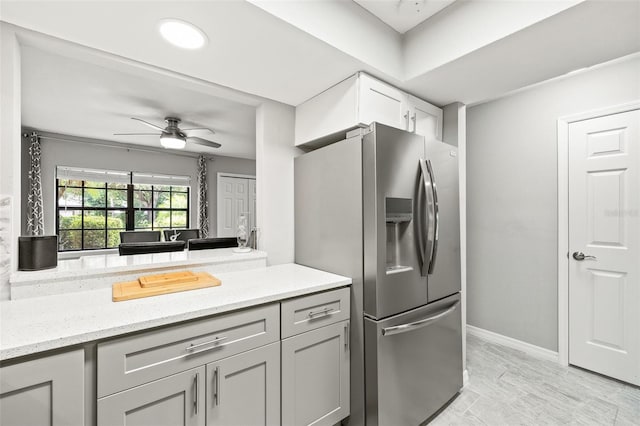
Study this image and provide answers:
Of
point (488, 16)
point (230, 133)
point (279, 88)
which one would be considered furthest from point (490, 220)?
point (230, 133)

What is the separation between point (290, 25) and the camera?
1.31 meters

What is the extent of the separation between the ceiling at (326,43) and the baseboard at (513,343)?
7.31 ft

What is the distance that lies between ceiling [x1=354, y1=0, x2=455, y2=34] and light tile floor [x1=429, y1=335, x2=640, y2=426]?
2.51 metres

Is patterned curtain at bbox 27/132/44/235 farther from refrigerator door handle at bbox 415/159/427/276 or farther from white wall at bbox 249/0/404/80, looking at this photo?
refrigerator door handle at bbox 415/159/427/276

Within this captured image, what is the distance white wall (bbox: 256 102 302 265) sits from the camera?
2.13 metres

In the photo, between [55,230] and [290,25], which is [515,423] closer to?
[290,25]

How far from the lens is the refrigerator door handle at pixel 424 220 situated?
5.51ft

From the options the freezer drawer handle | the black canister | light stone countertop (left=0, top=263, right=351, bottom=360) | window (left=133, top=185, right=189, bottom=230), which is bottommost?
the freezer drawer handle

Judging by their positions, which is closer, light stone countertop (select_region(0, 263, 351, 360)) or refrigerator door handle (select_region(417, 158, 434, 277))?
light stone countertop (select_region(0, 263, 351, 360))

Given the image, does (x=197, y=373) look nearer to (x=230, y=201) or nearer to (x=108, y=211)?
(x=108, y=211)

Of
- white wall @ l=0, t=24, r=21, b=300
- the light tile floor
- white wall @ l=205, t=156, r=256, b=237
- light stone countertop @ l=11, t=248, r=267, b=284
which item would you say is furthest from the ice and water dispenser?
white wall @ l=205, t=156, r=256, b=237

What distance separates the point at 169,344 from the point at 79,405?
30 cm

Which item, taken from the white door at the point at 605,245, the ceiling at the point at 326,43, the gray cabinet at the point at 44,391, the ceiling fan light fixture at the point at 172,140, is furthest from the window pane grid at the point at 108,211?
the white door at the point at 605,245

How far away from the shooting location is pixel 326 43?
1.44 m
